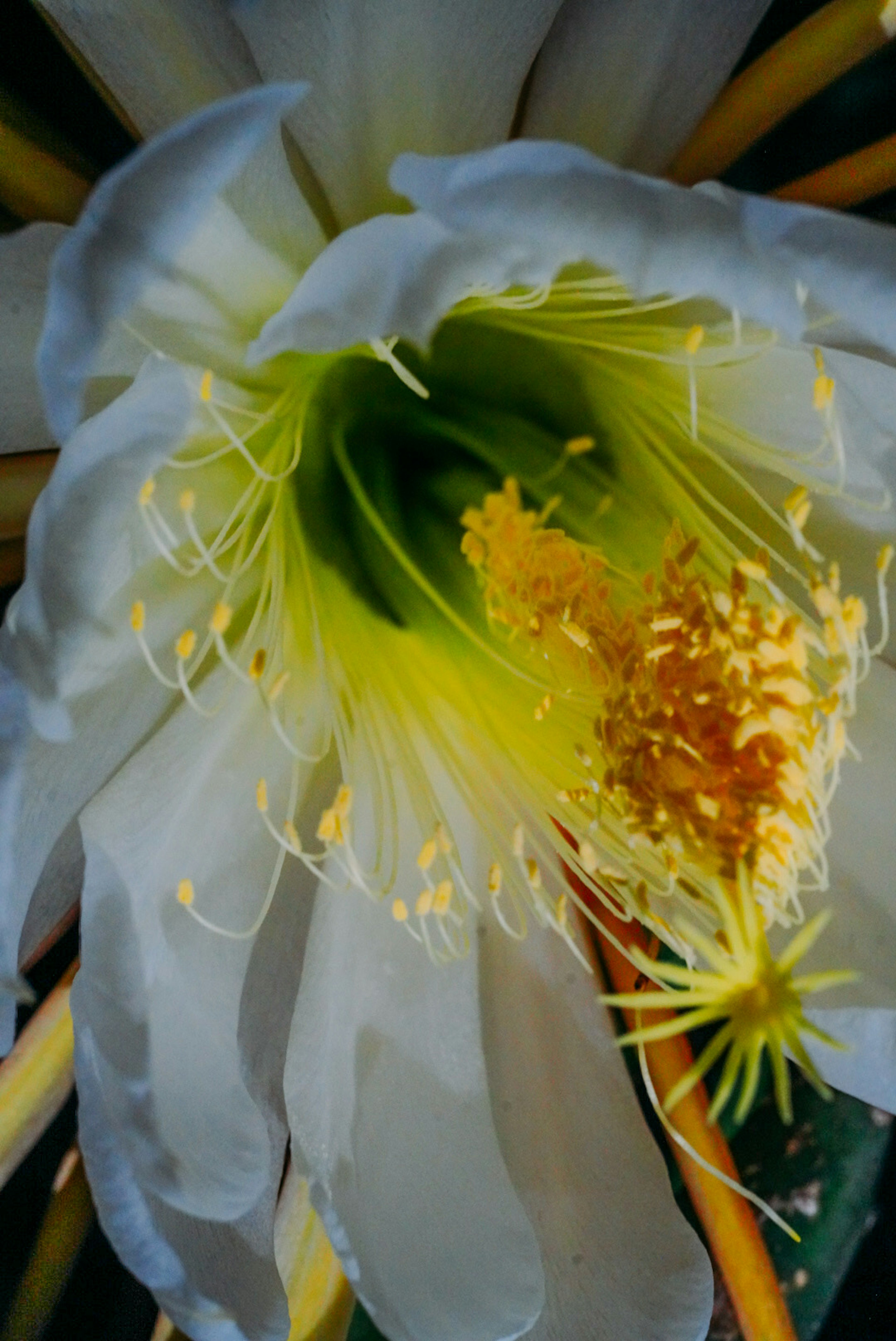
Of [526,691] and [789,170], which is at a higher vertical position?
[789,170]

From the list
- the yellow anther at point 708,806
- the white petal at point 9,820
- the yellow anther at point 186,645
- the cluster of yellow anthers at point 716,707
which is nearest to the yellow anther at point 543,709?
the cluster of yellow anthers at point 716,707

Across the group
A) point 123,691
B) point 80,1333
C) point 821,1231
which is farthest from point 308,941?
point 821,1231

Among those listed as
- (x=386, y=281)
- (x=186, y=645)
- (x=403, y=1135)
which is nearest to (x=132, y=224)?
(x=386, y=281)

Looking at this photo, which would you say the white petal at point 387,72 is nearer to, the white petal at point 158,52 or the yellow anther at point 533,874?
the white petal at point 158,52

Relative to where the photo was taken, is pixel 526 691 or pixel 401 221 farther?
pixel 526 691

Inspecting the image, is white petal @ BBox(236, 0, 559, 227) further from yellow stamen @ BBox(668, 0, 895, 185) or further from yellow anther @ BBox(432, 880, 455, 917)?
yellow anther @ BBox(432, 880, 455, 917)

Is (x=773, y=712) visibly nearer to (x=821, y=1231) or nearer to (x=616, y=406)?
(x=616, y=406)
